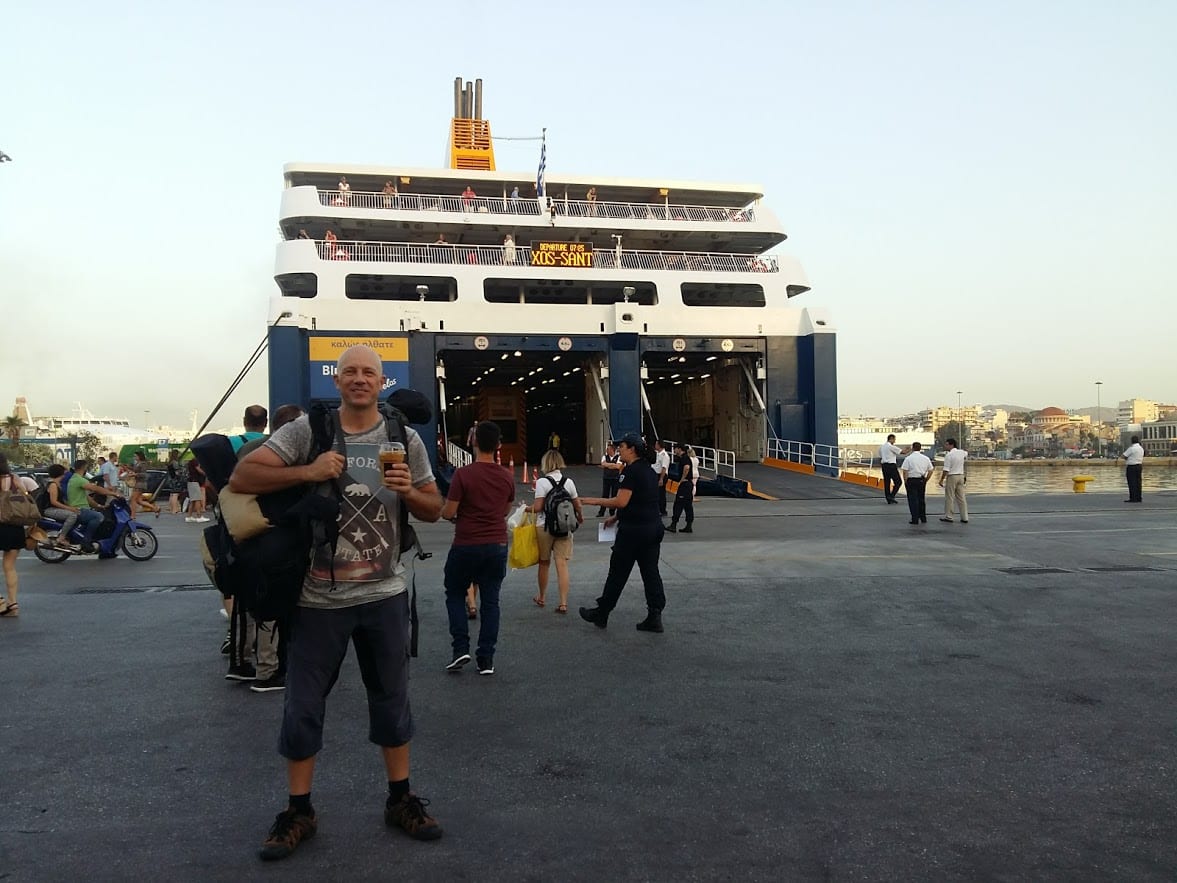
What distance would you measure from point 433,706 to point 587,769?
1.26m

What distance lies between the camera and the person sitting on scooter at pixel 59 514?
36.0 feet

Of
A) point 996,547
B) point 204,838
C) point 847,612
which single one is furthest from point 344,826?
point 996,547

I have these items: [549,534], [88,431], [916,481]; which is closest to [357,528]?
[549,534]

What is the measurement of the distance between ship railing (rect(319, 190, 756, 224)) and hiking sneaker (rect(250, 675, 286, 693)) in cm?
2289

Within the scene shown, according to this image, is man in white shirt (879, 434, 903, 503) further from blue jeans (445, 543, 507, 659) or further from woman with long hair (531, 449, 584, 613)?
blue jeans (445, 543, 507, 659)

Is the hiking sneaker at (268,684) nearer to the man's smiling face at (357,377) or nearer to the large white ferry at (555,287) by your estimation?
the man's smiling face at (357,377)

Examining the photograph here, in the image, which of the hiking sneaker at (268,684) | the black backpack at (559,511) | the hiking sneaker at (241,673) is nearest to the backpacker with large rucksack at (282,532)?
the hiking sneaker at (268,684)

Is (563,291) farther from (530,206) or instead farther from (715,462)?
(715,462)

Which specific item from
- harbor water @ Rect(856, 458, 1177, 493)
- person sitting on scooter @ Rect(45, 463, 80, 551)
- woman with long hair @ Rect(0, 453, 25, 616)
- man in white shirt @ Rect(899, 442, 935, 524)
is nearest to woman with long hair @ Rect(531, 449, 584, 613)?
woman with long hair @ Rect(0, 453, 25, 616)

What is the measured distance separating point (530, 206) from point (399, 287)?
4854 millimetres

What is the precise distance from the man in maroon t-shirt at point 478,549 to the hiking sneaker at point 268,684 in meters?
0.99

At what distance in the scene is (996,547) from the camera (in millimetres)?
11156

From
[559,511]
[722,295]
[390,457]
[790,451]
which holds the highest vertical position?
[722,295]

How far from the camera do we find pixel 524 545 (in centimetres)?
706
